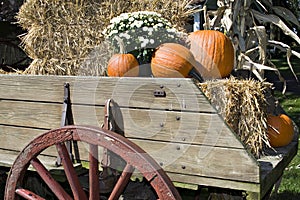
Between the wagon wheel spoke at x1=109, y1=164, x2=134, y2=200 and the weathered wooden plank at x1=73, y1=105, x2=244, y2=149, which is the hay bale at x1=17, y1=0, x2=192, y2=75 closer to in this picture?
the weathered wooden plank at x1=73, y1=105, x2=244, y2=149

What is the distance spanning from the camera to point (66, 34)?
8.81 ft

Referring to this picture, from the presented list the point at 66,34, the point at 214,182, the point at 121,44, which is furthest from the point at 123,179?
the point at 66,34

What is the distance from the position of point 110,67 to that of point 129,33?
0.26 meters

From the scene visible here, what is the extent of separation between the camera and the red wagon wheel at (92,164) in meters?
1.62

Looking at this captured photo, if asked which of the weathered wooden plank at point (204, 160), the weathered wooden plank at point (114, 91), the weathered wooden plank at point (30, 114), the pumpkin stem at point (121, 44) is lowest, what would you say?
the weathered wooden plank at point (204, 160)

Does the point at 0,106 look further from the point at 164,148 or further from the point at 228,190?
the point at 228,190

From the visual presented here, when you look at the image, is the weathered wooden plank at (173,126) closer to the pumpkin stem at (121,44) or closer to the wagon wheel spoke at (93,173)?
the wagon wheel spoke at (93,173)

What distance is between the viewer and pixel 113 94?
1.82 metres

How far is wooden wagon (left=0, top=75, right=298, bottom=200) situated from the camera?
1631 millimetres

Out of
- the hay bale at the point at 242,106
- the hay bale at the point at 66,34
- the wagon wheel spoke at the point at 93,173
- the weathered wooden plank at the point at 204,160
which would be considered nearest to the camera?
the weathered wooden plank at the point at 204,160

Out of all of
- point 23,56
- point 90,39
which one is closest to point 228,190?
point 90,39

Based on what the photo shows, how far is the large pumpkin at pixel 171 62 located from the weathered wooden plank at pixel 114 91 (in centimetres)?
36

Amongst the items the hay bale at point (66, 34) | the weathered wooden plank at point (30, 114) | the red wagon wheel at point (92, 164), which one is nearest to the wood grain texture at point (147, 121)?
the weathered wooden plank at point (30, 114)

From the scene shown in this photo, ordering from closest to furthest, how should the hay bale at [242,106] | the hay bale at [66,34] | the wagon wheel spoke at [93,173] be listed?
the wagon wheel spoke at [93,173] → the hay bale at [242,106] → the hay bale at [66,34]
